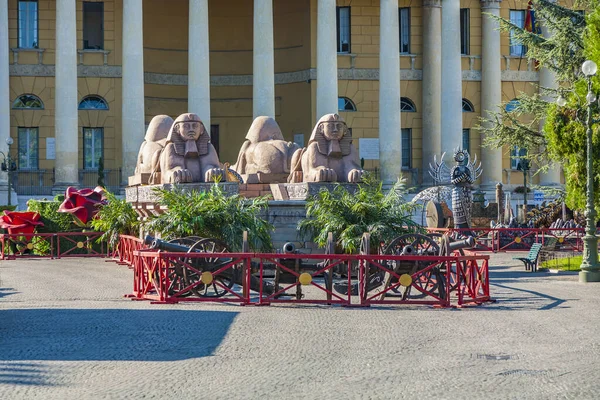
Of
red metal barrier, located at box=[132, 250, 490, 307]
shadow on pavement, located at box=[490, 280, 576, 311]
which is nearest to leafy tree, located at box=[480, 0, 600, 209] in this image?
shadow on pavement, located at box=[490, 280, 576, 311]

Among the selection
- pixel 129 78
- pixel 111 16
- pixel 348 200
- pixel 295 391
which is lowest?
pixel 295 391

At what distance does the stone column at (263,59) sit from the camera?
51406 millimetres

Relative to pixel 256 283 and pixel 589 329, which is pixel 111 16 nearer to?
pixel 256 283

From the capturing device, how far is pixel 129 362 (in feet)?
43.0

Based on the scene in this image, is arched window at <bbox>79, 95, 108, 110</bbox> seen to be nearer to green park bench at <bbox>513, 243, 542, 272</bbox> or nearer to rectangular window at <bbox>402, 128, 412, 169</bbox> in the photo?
rectangular window at <bbox>402, 128, 412, 169</bbox>

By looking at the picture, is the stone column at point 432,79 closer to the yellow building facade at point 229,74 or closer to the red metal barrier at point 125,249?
the yellow building facade at point 229,74

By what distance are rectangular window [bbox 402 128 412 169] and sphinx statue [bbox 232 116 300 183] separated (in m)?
28.0

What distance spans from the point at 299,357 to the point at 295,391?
7.10 feet

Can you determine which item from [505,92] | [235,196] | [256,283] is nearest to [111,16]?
[505,92]

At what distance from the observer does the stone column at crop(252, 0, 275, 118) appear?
51406 millimetres

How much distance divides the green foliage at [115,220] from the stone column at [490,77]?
29.6 meters

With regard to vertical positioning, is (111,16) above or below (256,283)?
above

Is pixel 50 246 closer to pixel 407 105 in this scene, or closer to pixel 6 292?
pixel 6 292

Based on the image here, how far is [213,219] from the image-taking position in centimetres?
2534
